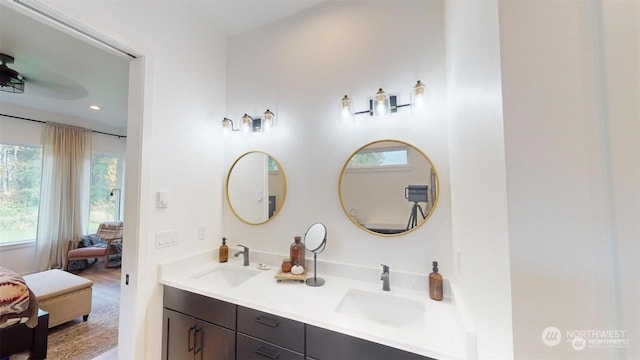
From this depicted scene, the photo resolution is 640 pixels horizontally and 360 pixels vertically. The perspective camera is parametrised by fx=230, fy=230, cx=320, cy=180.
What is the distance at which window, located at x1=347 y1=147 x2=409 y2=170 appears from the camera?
57.6 inches

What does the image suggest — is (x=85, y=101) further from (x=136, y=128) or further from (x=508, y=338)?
(x=508, y=338)

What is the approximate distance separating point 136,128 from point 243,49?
1.13 m

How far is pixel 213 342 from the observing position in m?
1.34

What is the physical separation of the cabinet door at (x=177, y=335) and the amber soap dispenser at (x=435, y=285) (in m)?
1.42

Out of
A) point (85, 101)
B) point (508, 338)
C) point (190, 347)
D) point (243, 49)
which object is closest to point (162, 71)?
point (243, 49)

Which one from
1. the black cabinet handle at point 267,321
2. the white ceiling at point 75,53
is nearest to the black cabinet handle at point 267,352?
the black cabinet handle at point 267,321

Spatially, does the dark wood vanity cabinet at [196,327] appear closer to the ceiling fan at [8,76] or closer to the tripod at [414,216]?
the tripod at [414,216]

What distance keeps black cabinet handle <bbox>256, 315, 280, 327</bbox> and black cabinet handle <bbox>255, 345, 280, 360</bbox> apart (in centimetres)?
12

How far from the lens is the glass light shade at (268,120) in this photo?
181cm

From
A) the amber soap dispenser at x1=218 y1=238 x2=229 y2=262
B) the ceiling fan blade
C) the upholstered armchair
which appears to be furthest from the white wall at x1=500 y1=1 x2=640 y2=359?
the upholstered armchair

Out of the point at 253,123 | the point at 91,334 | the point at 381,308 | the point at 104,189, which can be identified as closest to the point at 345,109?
the point at 253,123

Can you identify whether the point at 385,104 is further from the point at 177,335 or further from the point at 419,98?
the point at 177,335

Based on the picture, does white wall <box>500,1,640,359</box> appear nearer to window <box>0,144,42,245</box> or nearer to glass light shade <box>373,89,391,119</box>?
glass light shade <box>373,89,391,119</box>

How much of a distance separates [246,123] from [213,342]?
152 centimetres
